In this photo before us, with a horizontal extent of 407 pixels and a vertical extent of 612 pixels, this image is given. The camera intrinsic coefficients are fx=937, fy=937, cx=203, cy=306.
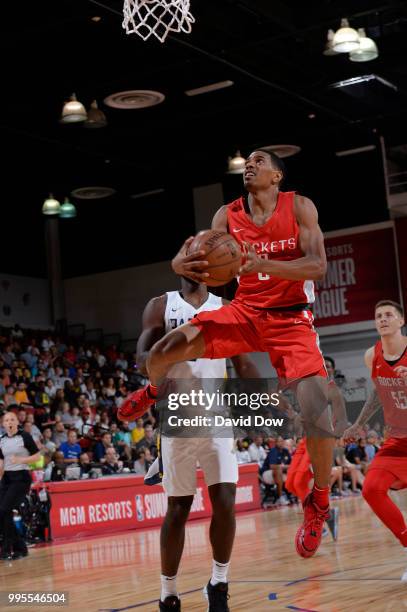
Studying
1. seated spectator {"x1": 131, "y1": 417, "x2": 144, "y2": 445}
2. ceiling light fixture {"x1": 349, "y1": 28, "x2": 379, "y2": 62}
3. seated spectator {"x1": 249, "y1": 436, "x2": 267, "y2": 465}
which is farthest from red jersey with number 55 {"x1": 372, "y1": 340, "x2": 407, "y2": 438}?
seated spectator {"x1": 249, "y1": 436, "x2": 267, "y2": 465}

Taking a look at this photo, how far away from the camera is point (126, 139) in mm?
20812

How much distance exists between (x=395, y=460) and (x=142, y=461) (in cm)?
937

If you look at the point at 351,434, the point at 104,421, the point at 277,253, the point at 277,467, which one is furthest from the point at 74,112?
the point at 277,253

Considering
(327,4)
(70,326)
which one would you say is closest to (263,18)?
(327,4)

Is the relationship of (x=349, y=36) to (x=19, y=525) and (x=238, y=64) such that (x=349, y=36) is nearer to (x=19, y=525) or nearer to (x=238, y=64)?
(x=238, y=64)

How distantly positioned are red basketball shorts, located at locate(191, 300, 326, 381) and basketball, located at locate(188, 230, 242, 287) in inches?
18.5

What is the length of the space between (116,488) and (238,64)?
301 inches

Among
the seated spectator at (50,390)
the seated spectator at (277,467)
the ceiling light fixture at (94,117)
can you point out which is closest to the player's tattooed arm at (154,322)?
the ceiling light fixture at (94,117)

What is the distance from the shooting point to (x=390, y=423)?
7.02 metres

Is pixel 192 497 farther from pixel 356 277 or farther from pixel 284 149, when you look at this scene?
pixel 356 277

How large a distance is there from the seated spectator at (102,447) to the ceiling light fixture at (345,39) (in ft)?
24.0

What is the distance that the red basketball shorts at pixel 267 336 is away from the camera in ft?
17.0

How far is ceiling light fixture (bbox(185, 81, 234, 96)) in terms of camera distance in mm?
18062

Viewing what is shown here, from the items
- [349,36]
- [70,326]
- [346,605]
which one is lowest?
[346,605]
